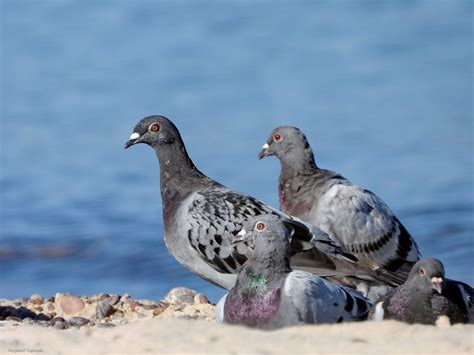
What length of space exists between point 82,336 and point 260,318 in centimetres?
125

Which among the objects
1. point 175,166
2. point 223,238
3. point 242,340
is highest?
point 175,166

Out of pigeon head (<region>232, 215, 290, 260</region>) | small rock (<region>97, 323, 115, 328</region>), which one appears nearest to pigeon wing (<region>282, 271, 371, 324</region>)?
pigeon head (<region>232, 215, 290, 260</region>)

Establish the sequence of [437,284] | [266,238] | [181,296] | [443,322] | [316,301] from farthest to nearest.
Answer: [181,296], [266,238], [437,284], [316,301], [443,322]

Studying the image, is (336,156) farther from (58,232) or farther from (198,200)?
(198,200)

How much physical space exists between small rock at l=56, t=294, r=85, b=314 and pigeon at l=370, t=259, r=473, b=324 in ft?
9.67

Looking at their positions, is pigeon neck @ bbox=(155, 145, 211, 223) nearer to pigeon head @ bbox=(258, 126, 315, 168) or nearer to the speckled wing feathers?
the speckled wing feathers

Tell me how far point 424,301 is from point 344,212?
7.21 feet

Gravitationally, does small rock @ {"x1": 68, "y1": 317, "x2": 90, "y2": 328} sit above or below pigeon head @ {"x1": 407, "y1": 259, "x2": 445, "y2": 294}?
above

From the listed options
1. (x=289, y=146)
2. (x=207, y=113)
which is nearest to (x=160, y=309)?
(x=289, y=146)

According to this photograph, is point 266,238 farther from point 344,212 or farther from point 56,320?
point 56,320

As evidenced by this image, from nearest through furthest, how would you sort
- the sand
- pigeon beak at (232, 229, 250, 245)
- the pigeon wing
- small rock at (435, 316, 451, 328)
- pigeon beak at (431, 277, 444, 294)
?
the sand, small rock at (435, 316, 451, 328), the pigeon wing, pigeon beak at (431, 277, 444, 294), pigeon beak at (232, 229, 250, 245)

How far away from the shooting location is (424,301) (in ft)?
28.3

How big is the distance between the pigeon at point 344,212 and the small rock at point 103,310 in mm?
1572

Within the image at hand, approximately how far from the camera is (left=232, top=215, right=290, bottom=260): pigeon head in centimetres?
870
